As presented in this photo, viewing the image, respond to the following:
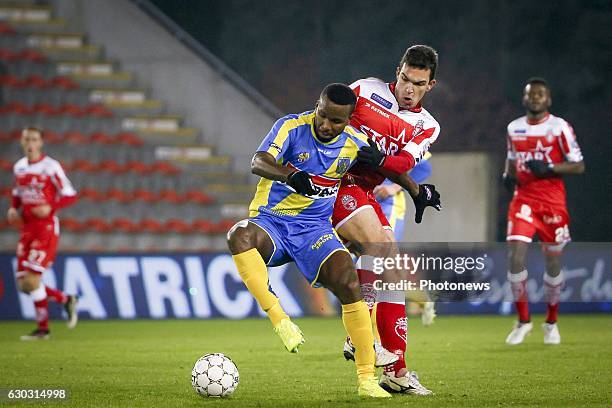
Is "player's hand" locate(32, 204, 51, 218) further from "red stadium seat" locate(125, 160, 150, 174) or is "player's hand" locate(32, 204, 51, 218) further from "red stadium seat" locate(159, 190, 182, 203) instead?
"red stadium seat" locate(125, 160, 150, 174)

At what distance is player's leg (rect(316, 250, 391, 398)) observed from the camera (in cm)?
575

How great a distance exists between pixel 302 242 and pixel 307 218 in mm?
171

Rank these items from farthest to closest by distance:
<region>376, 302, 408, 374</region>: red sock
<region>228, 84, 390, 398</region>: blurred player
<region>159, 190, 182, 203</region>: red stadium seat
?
1. <region>159, 190, 182, 203</region>: red stadium seat
2. <region>376, 302, 408, 374</region>: red sock
3. <region>228, 84, 390, 398</region>: blurred player

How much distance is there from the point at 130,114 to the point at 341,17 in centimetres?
533

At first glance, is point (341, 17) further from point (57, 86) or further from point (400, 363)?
point (400, 363)

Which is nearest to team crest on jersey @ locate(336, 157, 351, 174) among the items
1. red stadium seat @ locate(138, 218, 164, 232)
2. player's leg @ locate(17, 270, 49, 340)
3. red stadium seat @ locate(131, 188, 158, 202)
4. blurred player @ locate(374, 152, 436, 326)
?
blurred player @ locate(374, 152, 436, 326)

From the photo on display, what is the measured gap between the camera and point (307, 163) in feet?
19.5

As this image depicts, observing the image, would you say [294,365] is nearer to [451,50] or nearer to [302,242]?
[302,242]

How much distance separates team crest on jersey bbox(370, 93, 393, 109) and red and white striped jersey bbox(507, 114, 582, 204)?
11.8 feet

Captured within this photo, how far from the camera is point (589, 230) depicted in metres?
16.5

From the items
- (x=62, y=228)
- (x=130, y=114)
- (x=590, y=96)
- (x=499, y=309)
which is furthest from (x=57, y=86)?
(x=590, y=96)

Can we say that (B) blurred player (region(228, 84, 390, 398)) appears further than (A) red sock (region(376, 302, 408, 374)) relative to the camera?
No

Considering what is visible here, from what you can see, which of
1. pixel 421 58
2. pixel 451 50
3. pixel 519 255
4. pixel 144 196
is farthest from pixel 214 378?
pixel 451 50

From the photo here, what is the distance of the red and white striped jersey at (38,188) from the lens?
1065 cm
